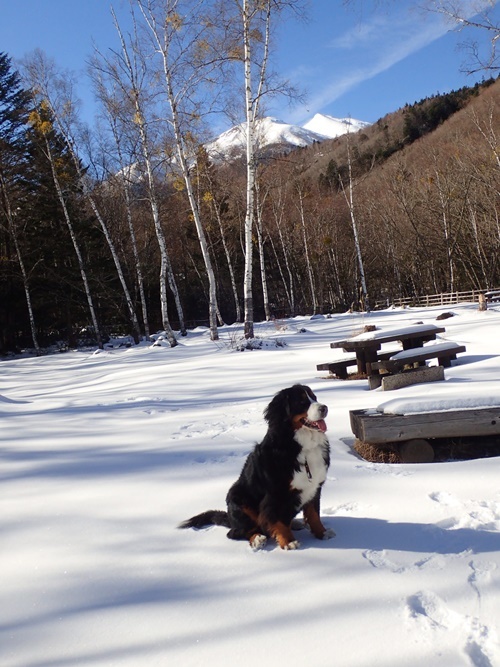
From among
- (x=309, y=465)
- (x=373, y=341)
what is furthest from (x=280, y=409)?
(x=373, y=341)

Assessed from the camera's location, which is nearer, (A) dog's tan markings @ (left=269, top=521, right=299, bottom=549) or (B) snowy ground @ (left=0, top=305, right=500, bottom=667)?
(B) snowy ground @ (left=0, top=305, right=500, bottom=667)

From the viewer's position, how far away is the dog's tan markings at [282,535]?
2613 mm

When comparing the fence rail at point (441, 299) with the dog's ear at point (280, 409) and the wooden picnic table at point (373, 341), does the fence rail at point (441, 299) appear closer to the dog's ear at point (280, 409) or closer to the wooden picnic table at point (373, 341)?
the wooden picnic table at point (373, 341)

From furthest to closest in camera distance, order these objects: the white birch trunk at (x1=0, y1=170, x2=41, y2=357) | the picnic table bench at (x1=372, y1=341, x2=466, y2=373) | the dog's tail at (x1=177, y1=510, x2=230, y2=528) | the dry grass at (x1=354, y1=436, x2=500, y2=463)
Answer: the white birch trunk at (x1=0, y1=170, x2=41, y2=357) → the picnic table bench at (x1=372, y1=341, x2=466, y2=373) → the dry grass at (x1=354, y1=436, x2=500, y2=463) → the dog's tail at (x1=177, y1=510, x2=230, y2=528)

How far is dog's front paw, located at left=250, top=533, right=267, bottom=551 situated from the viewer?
2.65m

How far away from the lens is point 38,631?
205 cm

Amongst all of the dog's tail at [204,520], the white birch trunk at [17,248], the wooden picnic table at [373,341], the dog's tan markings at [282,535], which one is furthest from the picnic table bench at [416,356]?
the white birch trunk at [17,248]

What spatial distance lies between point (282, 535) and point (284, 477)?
323mm

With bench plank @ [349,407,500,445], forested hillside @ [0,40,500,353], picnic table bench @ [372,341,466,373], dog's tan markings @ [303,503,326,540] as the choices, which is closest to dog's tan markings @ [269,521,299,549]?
dog's tan markings @ [303,503,326,540]

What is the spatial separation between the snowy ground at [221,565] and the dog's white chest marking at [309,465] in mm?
320

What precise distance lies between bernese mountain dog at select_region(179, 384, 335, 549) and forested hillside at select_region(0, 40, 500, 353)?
1372cm

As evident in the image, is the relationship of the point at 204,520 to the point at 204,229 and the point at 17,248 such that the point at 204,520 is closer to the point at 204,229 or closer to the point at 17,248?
the point at 17,248

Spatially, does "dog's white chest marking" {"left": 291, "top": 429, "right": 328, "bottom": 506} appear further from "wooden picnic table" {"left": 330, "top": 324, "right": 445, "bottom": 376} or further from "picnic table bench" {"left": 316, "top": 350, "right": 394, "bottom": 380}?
"picnic table bench" {"left": 316, "top": 350, "right": 394, "bottom": 380}

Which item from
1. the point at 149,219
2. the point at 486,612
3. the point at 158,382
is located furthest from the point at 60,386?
the point at 149,219
